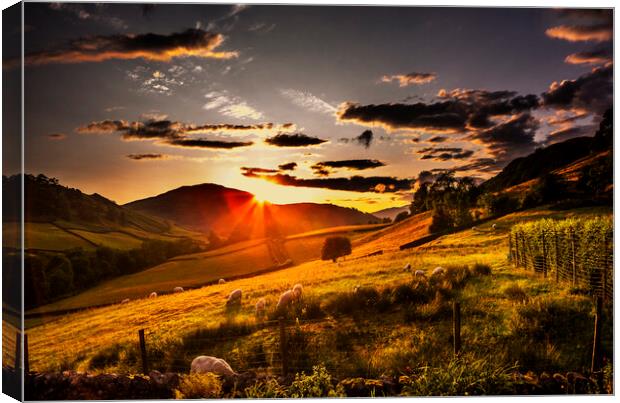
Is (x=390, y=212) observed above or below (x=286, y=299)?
above

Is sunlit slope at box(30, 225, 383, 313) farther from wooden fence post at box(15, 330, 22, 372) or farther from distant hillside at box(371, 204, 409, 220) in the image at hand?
wooden fence post at box(15, 330, 22, 372)

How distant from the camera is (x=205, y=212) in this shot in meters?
13.2

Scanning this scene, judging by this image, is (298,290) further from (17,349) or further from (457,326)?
(17,349)

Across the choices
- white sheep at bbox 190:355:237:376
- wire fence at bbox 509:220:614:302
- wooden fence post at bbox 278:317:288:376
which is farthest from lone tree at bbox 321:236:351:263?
wire fence at bbox 509:220:614:302

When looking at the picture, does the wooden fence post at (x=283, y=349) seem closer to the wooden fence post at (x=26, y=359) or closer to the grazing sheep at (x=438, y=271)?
the grazing sheep at (x=438, y=271)

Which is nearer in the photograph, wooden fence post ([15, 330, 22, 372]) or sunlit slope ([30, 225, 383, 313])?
wooden fence post ([15, 330, 22, 372])

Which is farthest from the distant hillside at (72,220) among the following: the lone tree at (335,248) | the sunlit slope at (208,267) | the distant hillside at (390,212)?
the distant hillside at (390,212)

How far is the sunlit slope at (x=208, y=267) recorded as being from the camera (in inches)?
511

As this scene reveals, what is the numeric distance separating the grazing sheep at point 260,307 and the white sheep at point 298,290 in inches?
25.5

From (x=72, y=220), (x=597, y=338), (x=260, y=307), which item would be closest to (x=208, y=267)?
(x=260, y=307)

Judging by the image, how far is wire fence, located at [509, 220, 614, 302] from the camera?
1238 cm

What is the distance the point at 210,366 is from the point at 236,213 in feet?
11.0

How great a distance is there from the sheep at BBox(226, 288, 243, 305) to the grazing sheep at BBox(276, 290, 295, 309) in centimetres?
83

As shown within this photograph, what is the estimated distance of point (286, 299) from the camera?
41.7ft
